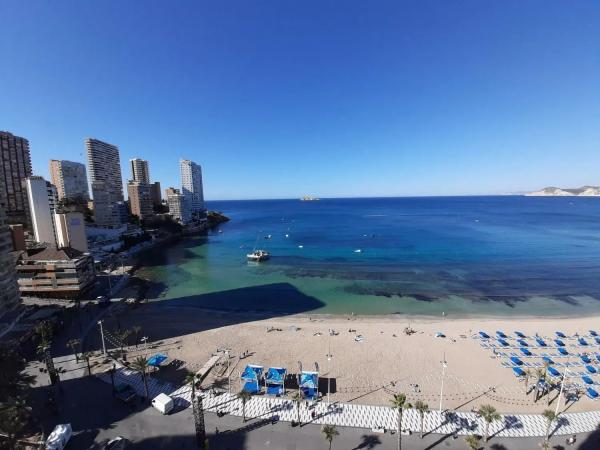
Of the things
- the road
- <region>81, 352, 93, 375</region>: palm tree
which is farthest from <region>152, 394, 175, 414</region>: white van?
<region>81, 352, 93, 375</region>: palm tree

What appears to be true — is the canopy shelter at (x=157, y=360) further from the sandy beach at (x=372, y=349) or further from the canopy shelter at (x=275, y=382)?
the canopy shelter at (x=275, y=382)

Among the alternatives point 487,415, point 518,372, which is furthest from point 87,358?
point 518,372

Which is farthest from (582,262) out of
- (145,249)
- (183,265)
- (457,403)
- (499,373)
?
(145,249)

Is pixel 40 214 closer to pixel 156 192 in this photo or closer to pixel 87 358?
pixel 87 358

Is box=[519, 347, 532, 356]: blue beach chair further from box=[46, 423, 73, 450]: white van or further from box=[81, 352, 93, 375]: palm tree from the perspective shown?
box=[81, 352, 93, 375]: palm tree

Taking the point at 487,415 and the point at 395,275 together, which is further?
the point at 395,275

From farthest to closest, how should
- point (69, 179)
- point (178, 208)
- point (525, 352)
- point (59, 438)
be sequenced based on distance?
point (69, 179), point (178, 208), point (525, 352), point (59, 438)
